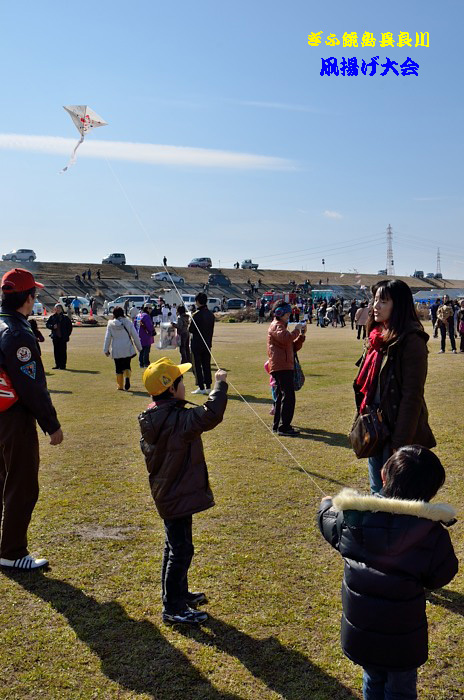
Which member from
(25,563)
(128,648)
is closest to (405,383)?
(128,648)

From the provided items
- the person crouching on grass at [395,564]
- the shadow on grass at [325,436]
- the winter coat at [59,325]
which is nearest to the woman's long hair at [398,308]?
the person crouching on grass at [395,564]

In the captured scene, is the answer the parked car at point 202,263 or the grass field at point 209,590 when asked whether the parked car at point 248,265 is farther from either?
the grass field at point 209,590

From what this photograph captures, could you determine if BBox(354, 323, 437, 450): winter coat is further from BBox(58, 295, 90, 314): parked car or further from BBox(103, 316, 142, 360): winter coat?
BBox(58, 295, 90, 314): parked car

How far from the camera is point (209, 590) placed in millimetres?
4312

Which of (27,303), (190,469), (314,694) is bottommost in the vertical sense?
(314,694)

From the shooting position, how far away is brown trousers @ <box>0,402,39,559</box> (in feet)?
14.7

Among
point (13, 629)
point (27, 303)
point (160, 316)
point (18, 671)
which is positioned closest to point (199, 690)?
point (18, 671)

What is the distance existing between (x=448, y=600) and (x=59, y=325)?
13.5 metres

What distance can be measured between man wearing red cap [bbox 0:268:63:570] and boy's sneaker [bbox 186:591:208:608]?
1.28 m

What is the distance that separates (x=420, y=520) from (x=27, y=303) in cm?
329

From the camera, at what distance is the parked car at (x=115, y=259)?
75438 millimetres

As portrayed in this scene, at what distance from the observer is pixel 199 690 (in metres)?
3.26

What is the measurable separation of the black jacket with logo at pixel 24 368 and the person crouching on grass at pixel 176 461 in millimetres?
942

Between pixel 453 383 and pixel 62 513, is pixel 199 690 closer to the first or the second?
pixel 62 513
